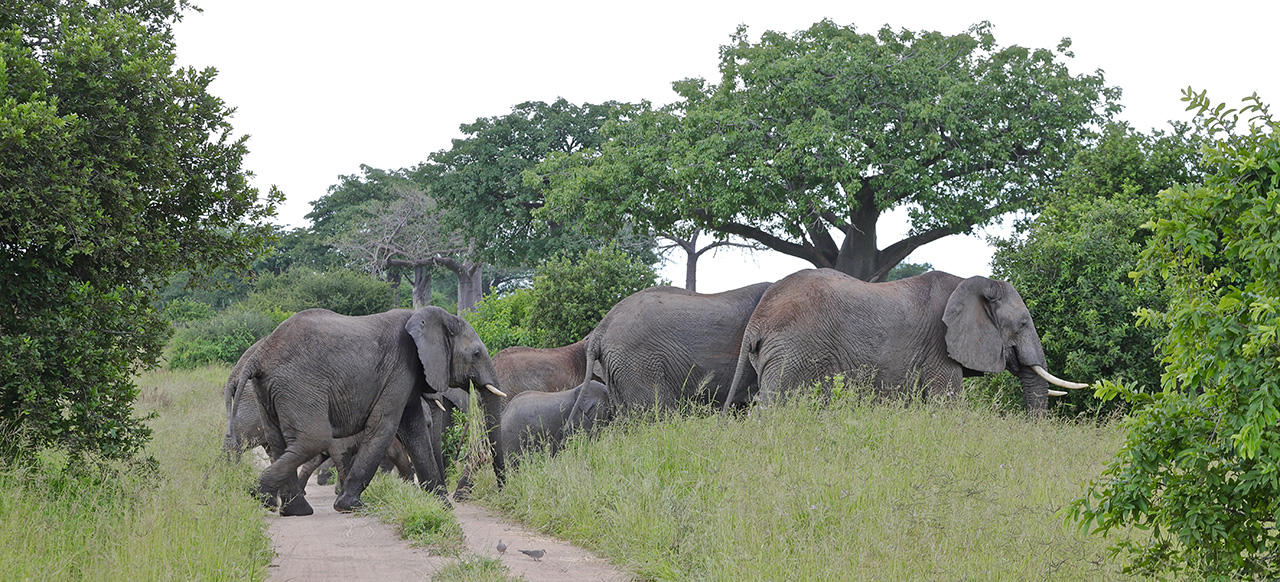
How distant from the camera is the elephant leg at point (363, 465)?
1080 centimetres

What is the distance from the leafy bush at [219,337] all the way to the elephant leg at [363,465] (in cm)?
2658

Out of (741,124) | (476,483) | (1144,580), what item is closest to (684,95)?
(741,124)

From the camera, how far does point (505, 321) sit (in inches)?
1057

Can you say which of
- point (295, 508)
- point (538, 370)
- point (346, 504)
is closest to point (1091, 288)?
point (538, 370)

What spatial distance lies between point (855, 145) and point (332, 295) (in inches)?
947

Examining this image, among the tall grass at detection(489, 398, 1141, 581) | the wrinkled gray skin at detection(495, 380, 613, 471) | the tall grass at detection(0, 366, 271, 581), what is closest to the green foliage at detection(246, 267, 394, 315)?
the wrinkled gray skin at detection(495, 380, 613, 471)

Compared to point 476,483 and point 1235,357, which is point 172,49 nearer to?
point 476,483

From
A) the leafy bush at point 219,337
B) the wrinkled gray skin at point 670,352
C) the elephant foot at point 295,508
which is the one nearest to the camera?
the elephant foot at point 295,508

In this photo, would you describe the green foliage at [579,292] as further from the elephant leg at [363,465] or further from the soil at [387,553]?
the soil at [387,553]

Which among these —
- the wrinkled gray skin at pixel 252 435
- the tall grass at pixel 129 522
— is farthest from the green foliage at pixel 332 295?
the tall grass at pixel 129 522

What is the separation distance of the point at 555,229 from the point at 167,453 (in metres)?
31.7

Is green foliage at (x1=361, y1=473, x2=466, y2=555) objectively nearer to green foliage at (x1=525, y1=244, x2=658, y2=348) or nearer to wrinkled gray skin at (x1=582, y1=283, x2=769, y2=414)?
wrinkled gray skin at (x1=582, y1=283, x2=769, y2=414)

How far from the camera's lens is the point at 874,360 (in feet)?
41.1

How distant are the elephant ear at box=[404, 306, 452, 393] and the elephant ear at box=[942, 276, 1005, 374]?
5.55m
